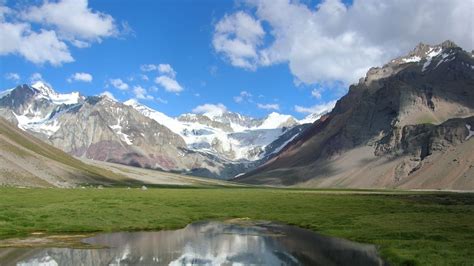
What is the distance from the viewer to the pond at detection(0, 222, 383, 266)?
38719 millimetres

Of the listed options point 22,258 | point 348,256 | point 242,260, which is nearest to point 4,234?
point 22,258

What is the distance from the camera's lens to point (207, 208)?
310 feet

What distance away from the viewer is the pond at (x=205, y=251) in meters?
38.7

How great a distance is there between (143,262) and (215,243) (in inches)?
524

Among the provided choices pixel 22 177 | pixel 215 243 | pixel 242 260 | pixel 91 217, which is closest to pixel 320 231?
pixel 215 243

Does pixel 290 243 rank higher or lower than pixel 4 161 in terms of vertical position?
lower

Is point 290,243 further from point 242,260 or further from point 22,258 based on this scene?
point 22,258

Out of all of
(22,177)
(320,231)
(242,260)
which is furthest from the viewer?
(22,177)

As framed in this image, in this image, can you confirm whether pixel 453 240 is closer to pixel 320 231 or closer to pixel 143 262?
pixel 320 231

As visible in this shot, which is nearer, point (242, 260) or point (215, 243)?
point (242, 260)

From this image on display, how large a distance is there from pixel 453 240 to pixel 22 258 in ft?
118

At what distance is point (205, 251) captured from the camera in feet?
147

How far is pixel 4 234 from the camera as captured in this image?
49.3m

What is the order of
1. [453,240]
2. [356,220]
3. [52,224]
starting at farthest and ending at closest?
[356,220], [52,224], [453,240]
